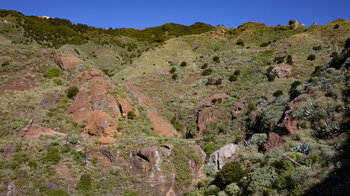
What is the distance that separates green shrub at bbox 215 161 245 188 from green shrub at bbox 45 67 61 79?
23050mm

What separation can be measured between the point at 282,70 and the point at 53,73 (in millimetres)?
35817

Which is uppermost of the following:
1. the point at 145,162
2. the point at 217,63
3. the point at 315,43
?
the point at 315,43

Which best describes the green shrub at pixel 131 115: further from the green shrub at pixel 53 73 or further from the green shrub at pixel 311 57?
the green shrub at pixel 311 57

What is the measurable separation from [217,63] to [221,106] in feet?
63.0

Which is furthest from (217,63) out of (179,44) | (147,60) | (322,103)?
(322,103)

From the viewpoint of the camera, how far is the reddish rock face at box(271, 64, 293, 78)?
115 feet

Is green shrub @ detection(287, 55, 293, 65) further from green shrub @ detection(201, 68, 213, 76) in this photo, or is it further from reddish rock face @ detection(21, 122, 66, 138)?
reddish rock face @ detection(21, 122, 66, 138)

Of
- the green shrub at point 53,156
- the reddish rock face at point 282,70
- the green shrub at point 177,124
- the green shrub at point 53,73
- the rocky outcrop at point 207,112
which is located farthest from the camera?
the reddish rock face at point 282,70

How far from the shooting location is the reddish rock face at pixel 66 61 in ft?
89.5

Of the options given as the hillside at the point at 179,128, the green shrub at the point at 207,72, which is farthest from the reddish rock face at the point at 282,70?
the green shrub at the point at 207,72

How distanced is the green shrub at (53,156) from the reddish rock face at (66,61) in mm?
14869

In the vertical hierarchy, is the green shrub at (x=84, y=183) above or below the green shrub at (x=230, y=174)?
below

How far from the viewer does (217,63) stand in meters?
46.6

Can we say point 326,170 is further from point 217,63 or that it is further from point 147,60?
point 147,60
